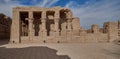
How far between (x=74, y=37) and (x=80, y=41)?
0.99m

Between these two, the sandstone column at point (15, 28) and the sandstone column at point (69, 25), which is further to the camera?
the sandstone column at point (69, 25)

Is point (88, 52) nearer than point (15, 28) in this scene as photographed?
Yes

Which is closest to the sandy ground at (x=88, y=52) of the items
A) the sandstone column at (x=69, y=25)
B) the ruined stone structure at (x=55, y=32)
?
the ruined stone structure at (x=55, y=32)

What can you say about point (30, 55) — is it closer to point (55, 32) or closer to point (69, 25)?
point (55, 32)

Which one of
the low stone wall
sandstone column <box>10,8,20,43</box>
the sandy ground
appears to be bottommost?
the sandy ground

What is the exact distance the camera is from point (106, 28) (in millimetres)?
20094

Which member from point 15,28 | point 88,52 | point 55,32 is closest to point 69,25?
point 55,32

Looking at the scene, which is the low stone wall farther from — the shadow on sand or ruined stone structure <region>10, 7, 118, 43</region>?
the shadow on sand

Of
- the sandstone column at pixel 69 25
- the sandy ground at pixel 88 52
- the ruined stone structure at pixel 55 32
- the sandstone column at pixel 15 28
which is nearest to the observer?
the sandy ground at pixel 88 52

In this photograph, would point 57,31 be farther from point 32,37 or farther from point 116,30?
point 116,30

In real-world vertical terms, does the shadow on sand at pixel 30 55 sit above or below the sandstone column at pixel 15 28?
below

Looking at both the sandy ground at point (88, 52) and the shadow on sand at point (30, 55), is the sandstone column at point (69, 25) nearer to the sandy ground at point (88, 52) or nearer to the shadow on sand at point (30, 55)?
the sandy ground at point (88, 52)

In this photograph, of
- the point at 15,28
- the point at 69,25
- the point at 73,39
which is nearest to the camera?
the point at 15,28

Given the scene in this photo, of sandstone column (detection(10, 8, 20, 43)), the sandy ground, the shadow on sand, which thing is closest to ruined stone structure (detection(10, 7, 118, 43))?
sandstone column (detection(10, 8, 20, 43))
